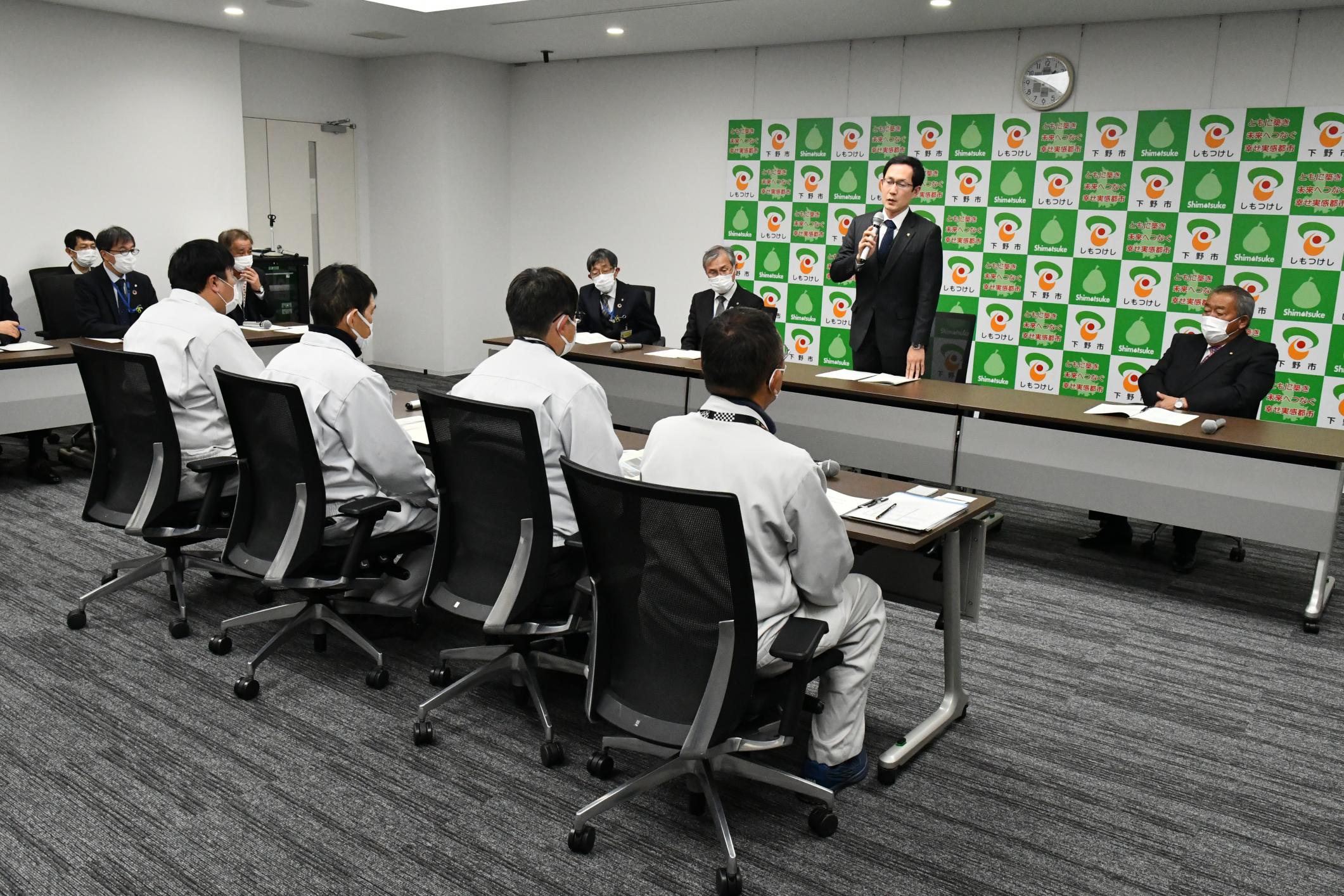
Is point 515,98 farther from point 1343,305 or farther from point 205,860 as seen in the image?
point 205,860

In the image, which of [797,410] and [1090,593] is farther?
[797,410]

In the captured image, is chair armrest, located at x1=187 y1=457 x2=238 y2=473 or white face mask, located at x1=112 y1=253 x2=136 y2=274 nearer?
chair armrest, located at x1=187 y1=457 x2=238 y2=473

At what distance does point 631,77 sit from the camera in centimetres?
878

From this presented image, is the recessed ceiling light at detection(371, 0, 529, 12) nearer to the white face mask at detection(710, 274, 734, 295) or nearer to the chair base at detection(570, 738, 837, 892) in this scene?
the white face mask at detection(710, 274, 734, 295)

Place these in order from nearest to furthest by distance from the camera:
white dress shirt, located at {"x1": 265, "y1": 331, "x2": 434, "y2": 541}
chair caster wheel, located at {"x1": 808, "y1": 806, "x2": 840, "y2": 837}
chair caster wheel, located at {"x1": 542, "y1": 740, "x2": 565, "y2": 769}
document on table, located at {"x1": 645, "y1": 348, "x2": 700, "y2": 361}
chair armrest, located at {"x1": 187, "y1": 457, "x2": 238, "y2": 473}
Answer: chair caster wheel, located at {"x1": 808, "y1": 806, "x2": 840, "y2": 837}
chair caster wheel, located at {"x1": 542, "y1": 740, "x2": 565, "y2": 769}
white dress shirt, located at {"x1": 265, "y1": 331, "x2": 434, "y2": 541}
chair armrest, located at {"x1": 187, "y1": 457, "x2": 238, "y2": 473}
document on table, located at {"x1": 645, "y1": 348, "x2": 700, "y2": 361}

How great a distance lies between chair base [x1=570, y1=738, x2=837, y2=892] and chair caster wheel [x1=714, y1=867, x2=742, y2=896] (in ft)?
0.25

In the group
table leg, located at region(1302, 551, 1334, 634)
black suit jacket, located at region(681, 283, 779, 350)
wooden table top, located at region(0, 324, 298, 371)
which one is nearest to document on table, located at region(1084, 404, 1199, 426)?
table leg, located at region(1302, 551, 1334, 634)

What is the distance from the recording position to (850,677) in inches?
98.9

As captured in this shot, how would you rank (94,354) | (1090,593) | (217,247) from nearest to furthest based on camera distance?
(94,354) → (217,247) → (1090,593)

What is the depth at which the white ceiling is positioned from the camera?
6207 millimetres

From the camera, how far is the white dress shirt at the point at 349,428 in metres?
3.07

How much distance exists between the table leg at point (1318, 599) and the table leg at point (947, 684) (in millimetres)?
1726

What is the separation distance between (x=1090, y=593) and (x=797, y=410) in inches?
62.1

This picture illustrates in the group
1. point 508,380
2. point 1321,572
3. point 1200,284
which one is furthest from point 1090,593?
point 1200,284
